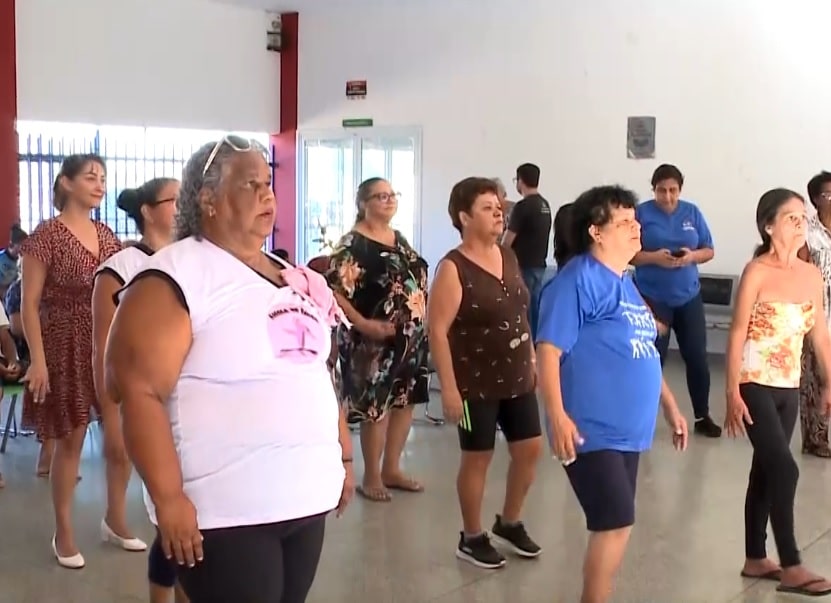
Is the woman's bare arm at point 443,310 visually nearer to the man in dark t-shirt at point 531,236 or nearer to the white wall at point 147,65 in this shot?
the man in dark t-shirt at point 531,236

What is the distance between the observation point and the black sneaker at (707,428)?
6.36 m

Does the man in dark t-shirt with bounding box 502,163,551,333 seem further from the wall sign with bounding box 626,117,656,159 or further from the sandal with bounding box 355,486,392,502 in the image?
the sandal with bounding box 355,486,392,502

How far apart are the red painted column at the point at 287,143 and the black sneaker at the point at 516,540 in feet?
28.4

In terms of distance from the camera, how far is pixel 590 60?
1041 cm

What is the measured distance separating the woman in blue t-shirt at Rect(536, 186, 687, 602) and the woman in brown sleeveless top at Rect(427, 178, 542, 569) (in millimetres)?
836

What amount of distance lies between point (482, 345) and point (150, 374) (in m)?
2.14

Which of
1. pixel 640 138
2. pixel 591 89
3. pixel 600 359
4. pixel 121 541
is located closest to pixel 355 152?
pixel 591 89

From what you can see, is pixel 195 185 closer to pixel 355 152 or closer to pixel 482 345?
pixel 482 345

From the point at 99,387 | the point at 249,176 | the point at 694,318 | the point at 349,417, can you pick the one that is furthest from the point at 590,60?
the point at 249,176

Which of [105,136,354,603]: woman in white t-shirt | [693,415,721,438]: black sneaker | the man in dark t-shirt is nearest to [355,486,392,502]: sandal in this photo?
[693,415,721,438]: black sneaker

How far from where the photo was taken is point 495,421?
396 centimetres

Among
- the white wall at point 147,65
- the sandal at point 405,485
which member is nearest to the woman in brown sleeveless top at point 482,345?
the sandal at point 405,485

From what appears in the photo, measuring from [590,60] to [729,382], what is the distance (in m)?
7.35

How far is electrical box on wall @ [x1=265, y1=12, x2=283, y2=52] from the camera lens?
12.4 metres
